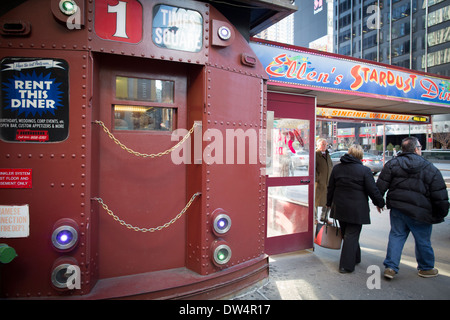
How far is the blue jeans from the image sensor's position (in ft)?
13.6

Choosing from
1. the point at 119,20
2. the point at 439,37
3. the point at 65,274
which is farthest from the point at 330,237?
the point at 439,37

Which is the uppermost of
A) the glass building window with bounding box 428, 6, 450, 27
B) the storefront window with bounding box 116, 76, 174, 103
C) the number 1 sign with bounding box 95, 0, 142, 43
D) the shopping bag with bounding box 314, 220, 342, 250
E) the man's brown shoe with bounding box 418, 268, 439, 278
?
the glass building window with bounding box 428, 6, 450, 27

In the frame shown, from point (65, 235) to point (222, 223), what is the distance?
1.54 metres

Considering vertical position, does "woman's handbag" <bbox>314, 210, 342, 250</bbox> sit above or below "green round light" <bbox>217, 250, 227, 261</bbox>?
below

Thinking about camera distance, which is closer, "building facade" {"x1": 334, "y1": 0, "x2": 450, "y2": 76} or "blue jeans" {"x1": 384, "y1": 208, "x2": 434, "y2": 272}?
"blue jeans" {"x1": 384, "y1": 208, "x2": 434, "y2": 272}

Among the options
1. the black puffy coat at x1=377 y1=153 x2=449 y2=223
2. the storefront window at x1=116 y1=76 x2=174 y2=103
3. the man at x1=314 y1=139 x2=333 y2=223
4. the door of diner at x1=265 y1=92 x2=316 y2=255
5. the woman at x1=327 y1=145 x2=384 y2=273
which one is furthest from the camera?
the man at x1=314 y1=139 x2=333 y2=223

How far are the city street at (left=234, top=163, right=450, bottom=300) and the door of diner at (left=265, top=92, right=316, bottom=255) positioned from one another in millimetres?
311

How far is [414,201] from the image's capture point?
Answer: 13.3ft

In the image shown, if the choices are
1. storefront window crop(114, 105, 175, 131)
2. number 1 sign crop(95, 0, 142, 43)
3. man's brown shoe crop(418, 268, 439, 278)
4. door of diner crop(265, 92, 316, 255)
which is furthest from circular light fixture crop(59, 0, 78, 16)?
man's brown shoe crop(418, 268, 439, 278)

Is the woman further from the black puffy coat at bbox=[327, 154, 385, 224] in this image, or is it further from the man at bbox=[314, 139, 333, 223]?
the man at bbox=[314, 139, 333, 223]

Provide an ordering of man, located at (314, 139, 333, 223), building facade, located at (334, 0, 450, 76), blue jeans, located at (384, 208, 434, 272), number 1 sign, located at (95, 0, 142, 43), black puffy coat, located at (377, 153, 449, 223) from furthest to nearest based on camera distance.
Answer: building facade, located at (334, 0, 450, 76) → man, located at (314, 139, 333, 223) → blue jeans, located at (384, 208, 434, 272) → black puffy coat, located at (377, 153, 449, 223) → number 1 sign, located at (95, 0, 142, 43)

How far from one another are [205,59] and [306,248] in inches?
148

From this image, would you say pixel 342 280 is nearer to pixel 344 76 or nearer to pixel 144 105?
pixel 344 76
